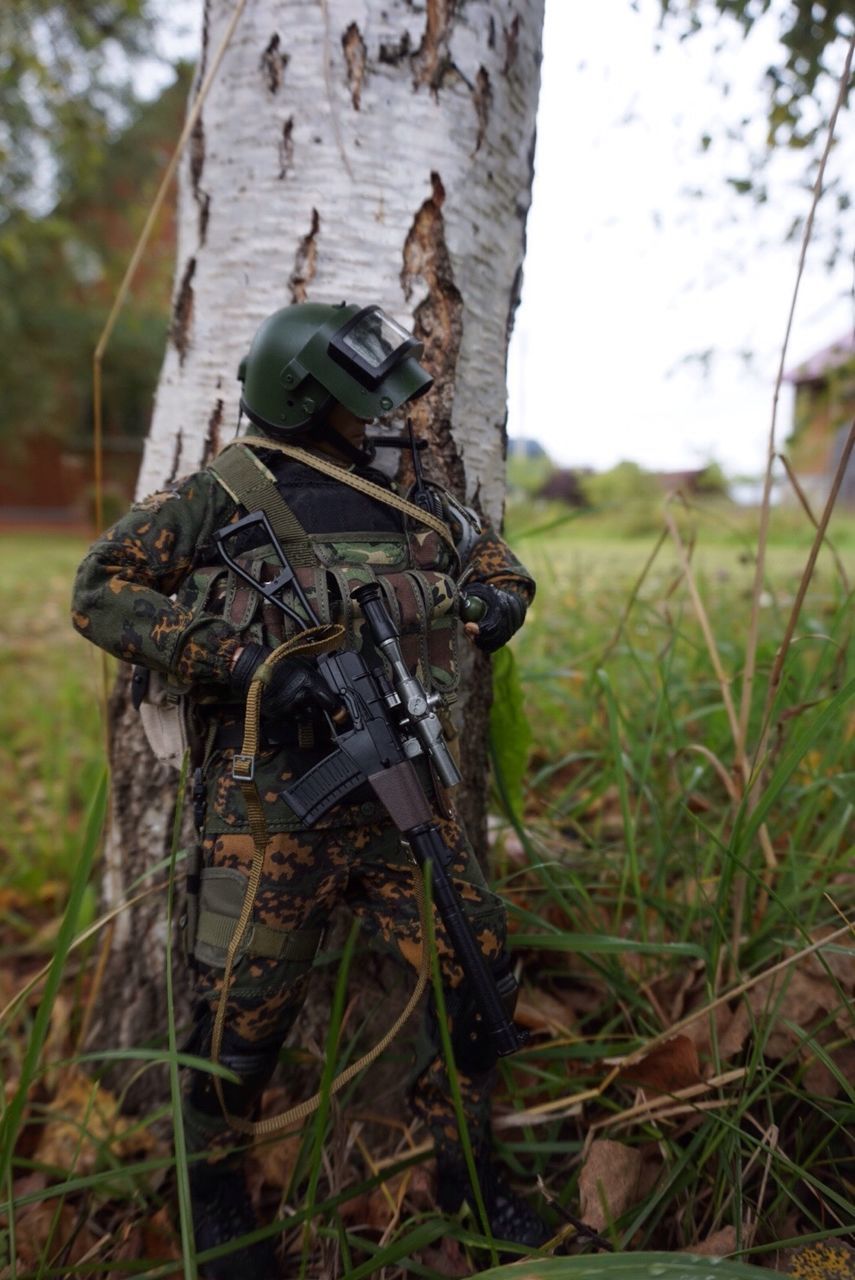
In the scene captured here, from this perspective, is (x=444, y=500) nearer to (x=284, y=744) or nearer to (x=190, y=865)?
(x=284, y=744)

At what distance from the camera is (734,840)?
60.0 inches

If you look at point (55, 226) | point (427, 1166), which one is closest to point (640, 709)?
point (427, 1166)

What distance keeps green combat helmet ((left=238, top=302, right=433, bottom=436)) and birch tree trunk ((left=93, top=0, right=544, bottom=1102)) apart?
232 mm

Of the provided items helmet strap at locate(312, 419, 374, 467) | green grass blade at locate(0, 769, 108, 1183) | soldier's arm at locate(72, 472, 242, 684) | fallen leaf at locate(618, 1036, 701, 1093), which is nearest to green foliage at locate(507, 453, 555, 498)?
helmet strap at locate(312, 419, 374, 467)

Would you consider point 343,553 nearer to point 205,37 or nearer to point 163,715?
point 163,715

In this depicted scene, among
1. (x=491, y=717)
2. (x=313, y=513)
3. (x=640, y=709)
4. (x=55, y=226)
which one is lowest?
(x=640, y=709)

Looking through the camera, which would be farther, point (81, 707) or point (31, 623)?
point (31, 623)

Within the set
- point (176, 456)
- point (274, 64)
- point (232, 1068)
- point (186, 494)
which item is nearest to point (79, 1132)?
point (232, 1068)

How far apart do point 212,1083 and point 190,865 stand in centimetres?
39

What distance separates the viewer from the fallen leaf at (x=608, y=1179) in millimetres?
1419

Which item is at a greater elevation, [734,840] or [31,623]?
[734,840]

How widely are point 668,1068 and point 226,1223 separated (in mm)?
854

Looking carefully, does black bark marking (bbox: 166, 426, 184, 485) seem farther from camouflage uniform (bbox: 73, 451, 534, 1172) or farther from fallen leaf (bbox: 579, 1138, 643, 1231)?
fallen leaf (bbox: 579, 1138, 643, 1231)

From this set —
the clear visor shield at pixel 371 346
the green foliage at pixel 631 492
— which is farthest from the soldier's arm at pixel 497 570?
the green foliage at pixel 631 492
